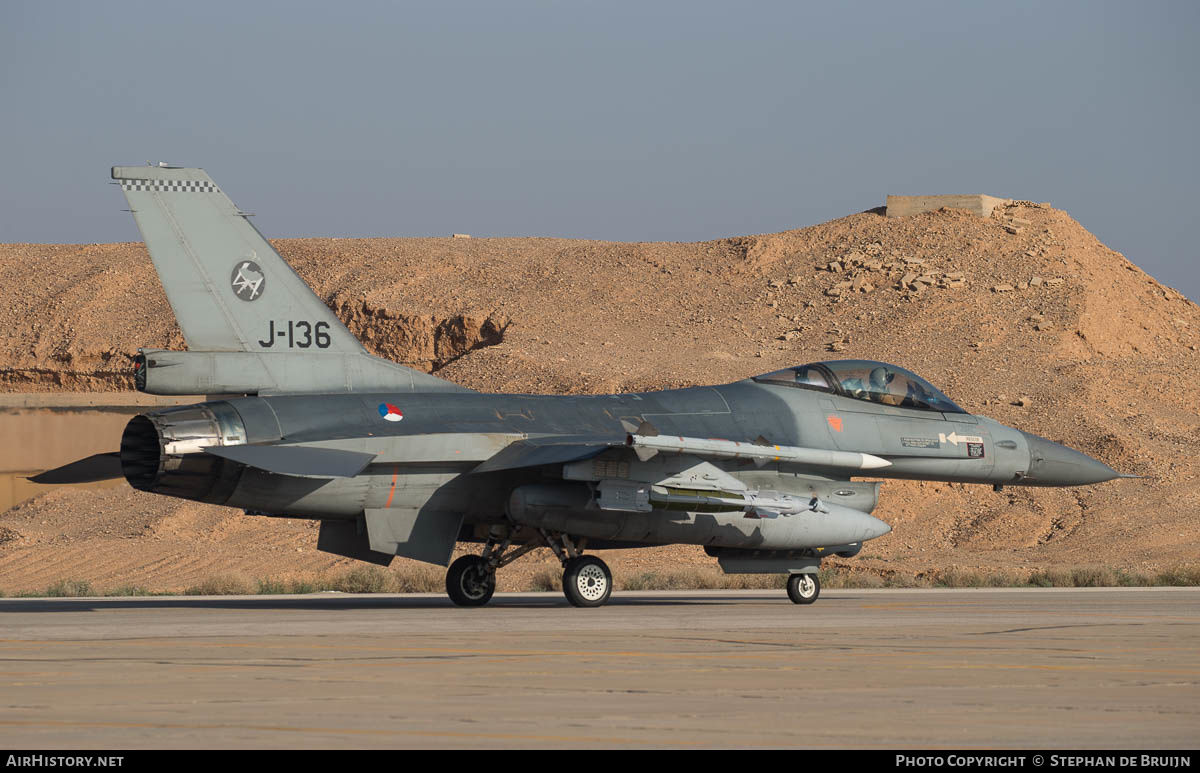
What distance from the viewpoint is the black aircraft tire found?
19922 millimetres

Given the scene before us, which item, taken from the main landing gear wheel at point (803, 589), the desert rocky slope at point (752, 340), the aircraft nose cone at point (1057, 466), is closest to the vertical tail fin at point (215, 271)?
the main landing gear wheel at point (803, 589)

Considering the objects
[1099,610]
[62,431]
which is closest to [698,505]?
[1099,610]

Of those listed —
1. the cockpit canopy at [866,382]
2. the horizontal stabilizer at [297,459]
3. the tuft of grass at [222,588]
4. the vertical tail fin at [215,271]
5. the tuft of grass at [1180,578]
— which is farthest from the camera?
the tuft of grass at [1180,578]

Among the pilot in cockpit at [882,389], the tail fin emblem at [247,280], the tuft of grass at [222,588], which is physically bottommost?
the tuft of grass at [222,588]

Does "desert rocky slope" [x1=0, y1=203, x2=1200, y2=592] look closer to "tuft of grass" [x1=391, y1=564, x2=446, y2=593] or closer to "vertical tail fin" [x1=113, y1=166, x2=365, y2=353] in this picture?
"tuft of grass" [x1=391, y1=564, x2=446, y2=593]

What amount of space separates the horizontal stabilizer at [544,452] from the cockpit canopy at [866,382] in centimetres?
385

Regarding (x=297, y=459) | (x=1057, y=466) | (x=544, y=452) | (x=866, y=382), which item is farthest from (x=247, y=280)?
(x=1057, y=466)

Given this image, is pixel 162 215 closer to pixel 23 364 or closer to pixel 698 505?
pixel 698 505

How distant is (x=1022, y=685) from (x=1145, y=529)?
31268 millimetres

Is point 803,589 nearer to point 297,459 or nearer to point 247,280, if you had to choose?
point 297,459

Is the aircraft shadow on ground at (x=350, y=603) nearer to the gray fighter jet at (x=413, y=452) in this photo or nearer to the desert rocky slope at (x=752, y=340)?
the gray fighter jet at (x=413, y=452)

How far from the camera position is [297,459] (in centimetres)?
1694

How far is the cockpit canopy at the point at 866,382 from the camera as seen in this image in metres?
21.5

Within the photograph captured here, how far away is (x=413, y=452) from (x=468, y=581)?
8.69ft
